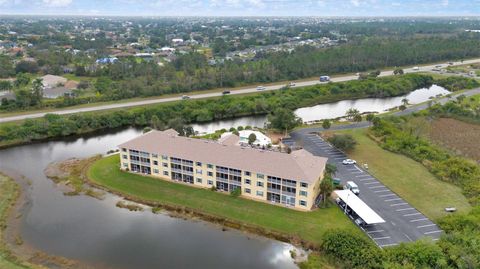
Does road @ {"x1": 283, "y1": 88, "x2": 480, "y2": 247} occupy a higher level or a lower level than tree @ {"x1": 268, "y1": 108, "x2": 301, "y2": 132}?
lower

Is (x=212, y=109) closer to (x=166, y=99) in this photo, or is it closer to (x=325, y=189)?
(x=166, y=99)

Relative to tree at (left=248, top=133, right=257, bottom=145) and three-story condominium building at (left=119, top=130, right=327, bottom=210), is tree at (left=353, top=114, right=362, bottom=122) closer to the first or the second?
tree at (left=248, top=133, right=257, bottom=145)

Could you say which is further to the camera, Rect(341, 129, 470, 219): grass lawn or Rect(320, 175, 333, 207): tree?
Rect(341, 129, 470, 219): grass lawn

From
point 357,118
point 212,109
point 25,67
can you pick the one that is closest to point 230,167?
point 357,118

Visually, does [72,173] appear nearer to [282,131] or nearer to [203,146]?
[203,146]

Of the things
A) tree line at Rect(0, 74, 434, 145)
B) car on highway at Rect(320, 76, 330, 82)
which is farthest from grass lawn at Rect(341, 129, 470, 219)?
car on highway at Rect(320, 76, 330, 82)

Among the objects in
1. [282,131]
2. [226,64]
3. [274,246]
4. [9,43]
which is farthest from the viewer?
[9,43]

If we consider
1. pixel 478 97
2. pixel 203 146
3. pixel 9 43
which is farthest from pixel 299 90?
pixel 9 43
